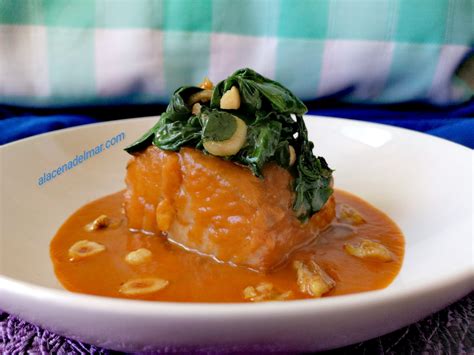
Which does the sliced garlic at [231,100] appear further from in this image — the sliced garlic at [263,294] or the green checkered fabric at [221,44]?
the green checkered fabric at [221,44]

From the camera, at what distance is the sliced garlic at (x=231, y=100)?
260 centimetres

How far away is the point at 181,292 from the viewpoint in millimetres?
2316

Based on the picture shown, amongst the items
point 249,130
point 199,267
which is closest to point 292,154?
point 249,130

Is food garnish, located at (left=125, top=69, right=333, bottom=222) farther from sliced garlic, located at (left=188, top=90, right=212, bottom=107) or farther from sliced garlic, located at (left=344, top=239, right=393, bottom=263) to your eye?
sliced garlic, located at (left=344, top=239, right=393, bottom=263)

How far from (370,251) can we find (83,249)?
4.54ft

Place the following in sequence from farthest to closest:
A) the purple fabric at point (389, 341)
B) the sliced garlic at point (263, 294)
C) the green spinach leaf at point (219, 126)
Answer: the green spinach leaf at point (219, 126) → the sliced garlic at point (263, 294) → the purple fabric at point (389, 341)

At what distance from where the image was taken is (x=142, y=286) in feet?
7.71

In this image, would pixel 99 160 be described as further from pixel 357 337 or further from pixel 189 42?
pixel 357 337

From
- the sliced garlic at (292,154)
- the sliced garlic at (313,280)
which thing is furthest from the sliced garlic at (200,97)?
the sliced garlic at (313,280)

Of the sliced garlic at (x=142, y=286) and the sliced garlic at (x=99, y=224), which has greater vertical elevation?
the sliced garlic at (x=142, y=286)

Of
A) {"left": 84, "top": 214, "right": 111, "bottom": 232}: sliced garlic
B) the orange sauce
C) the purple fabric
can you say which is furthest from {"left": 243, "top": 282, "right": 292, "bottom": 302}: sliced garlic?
{"left": 84, "top": 214, "right": 111, "bottom": 232}: sliced garlic

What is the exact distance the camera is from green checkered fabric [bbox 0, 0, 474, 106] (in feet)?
15.2

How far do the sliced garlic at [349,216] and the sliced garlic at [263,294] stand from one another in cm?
81

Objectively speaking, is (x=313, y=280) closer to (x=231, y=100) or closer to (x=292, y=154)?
(x=292, y=154)
